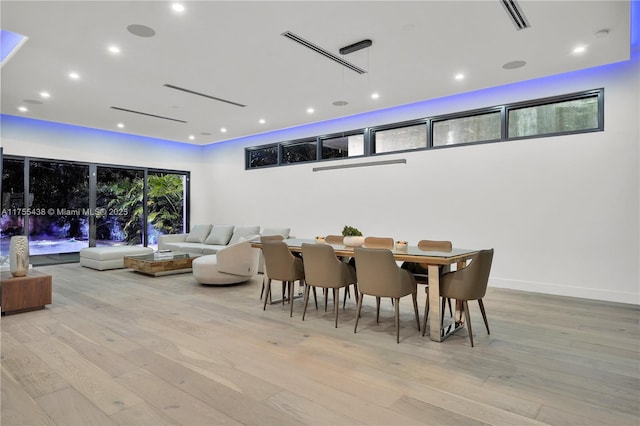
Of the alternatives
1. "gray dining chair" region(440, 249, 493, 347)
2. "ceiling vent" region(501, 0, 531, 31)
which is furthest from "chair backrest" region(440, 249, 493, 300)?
"ceiling vent" region(501, 0, 531, 31)

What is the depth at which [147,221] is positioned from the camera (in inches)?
373

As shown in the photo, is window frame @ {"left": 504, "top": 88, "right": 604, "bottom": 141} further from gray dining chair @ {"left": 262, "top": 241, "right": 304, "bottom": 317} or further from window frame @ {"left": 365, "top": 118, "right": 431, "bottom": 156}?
gray dining chair @ {"left": 262, "top": 241, "right": 304, "bottom": 317}

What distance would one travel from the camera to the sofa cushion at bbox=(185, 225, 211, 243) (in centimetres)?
856

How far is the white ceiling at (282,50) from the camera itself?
343cm

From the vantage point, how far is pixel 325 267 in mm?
3768

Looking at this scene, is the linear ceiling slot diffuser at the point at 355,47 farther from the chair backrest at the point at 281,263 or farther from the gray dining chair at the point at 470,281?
the gray dining chair at the point at 470,281

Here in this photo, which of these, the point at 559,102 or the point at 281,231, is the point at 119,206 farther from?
the point at 559,102

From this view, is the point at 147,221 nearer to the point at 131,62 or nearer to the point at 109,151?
the point at 109,151

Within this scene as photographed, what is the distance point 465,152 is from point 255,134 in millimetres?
5065

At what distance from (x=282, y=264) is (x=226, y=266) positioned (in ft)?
5.95

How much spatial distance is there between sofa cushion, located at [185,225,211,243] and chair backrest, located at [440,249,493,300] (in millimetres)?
6497

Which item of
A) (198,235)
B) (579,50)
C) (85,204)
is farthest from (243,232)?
(579,50)

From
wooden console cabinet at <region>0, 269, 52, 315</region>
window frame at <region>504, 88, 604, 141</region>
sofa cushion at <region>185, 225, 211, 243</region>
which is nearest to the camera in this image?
wooden console cabinet at <region>0, 269, 52, 315</region>

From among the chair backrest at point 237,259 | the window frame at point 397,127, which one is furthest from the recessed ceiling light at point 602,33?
the chair backrest at point 237,259
